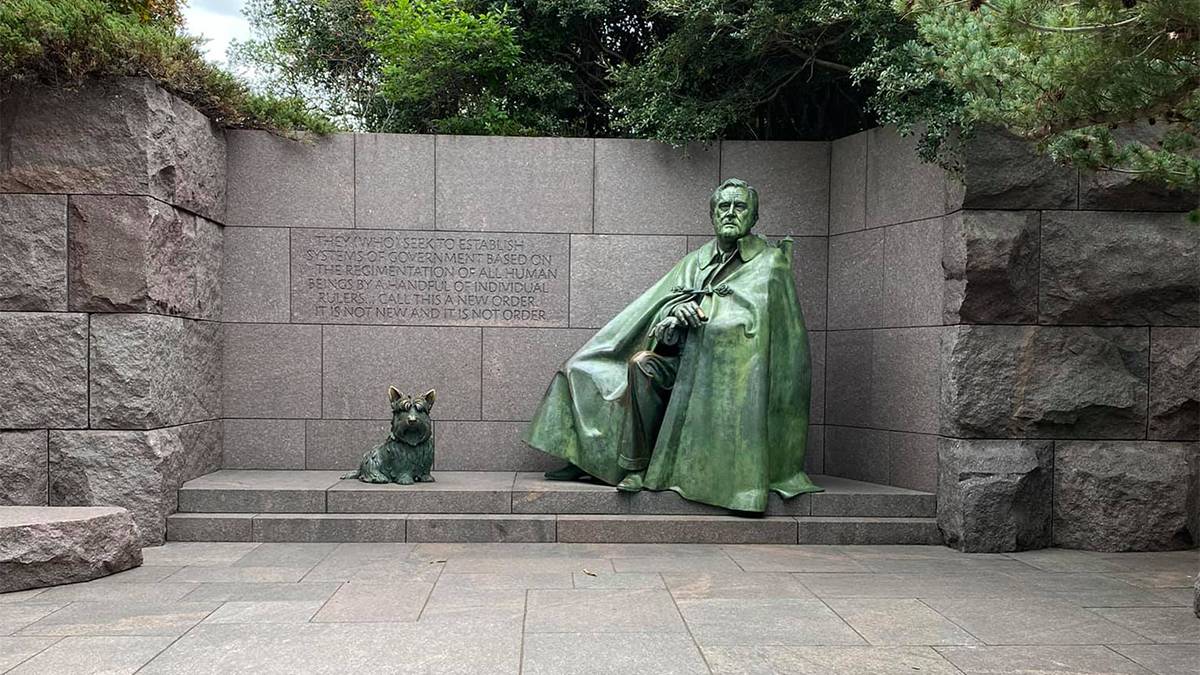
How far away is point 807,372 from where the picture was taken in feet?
23.9

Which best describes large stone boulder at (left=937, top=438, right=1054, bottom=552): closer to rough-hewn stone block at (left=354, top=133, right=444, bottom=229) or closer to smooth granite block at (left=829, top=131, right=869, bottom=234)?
smooth granite block at (left=829, top=131, right=869, bottom=234)

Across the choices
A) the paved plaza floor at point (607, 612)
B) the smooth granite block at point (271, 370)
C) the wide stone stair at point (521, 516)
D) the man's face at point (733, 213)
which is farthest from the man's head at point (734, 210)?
the smooth granite block at point (271, 370)

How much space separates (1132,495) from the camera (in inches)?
272

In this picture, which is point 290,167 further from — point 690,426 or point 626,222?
point 690,426

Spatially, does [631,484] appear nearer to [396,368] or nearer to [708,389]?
[708,389]

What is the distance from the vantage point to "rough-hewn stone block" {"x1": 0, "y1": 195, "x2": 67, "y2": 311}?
6.72 metres

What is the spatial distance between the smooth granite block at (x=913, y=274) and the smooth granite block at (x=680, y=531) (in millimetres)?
2013

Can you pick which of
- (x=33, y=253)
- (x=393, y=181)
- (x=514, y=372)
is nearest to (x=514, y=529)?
(x=514, y=372)

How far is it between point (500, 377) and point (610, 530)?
2.11m

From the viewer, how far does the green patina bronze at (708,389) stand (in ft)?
23.2

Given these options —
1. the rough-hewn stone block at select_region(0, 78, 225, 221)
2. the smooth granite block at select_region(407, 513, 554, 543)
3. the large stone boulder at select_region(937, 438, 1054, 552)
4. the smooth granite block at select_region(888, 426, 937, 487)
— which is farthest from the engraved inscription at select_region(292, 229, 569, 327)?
the large stone boulder at select_region(937, 438, 1054, 552)

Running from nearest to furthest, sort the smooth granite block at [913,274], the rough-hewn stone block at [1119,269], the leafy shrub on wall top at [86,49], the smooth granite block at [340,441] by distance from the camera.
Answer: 1. the leafy shrub on wall top at [86,49]
2. the rough-hewn stone block at [1119,269]
3. the smooth granite block at [913,274]
4. the smooth granite block at [340,441]

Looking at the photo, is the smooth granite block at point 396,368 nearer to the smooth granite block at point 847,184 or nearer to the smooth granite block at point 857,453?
the smooth granite block at point 857,453

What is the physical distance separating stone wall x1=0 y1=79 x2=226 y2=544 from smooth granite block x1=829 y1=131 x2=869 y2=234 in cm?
562
